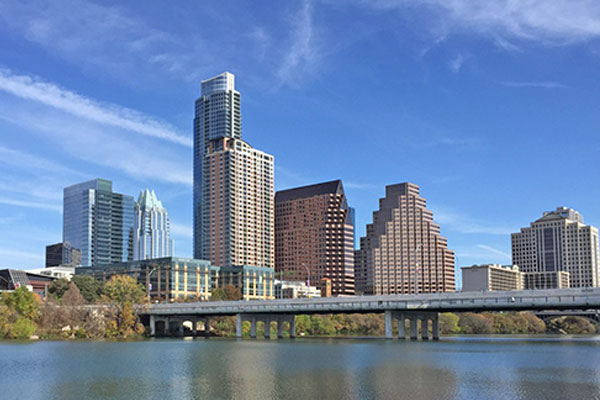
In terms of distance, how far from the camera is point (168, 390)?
53406 millimetres

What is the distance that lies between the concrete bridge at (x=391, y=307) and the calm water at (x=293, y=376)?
121 ft

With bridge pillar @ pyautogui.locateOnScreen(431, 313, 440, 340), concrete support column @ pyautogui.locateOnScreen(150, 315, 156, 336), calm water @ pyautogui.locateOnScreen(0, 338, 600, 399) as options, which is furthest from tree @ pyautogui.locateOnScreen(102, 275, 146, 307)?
calm water @ pyautogui.locateOnScreen(0, 338, 600, 399)

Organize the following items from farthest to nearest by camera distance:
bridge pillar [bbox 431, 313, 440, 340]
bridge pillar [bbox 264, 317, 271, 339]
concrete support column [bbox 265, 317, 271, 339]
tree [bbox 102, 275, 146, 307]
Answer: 1. tree [bbox 102, 275, 146, 307]
2. concrete support column [bbox 265, 317, 271, 339]
3. bridge pillar [bbox 264, 317, 271, 339]
4. bridge pillar [bbox 431, 313, 440, 340]

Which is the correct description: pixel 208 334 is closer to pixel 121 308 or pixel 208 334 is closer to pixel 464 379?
pixel 121 308

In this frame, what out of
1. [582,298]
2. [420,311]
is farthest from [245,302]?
[582,298]

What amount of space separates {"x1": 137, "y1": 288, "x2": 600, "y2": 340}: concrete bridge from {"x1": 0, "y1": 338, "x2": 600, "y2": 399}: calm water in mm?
36802

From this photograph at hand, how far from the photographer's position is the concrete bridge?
126 meters

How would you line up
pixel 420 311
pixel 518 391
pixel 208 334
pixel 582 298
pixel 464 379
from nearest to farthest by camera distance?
pixel 518 391 < pixel 464 379 < pixel 582 298 < pixel 420 311 < pixel 208 334

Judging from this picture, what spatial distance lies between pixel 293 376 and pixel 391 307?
83.5 m

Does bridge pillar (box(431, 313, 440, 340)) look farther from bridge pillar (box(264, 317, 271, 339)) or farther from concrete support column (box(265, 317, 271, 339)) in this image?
concrete support column (box(265, 317, 271, 339))

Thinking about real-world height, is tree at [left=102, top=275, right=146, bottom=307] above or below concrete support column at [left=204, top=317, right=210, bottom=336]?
above

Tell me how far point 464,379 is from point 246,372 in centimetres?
1944

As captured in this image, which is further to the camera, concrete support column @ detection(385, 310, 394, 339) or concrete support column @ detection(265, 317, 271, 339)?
concrete support column @ detection(265, 317, 271, 339)

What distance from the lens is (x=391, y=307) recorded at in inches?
5659
